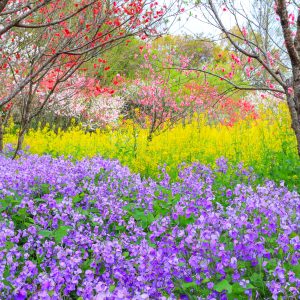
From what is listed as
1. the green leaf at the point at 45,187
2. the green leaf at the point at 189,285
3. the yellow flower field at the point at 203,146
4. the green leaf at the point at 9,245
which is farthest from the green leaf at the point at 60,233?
the yellow flower field at the point at 203,146

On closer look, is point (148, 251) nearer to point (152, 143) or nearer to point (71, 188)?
point (71, 188)

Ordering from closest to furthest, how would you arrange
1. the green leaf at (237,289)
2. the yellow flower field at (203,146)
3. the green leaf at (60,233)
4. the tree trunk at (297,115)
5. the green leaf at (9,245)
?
the green leaf at (237,289) < the green leaf at (9,245) < the green leaf at (60,233) < the tree trunk at (297,115) < the yellow flower field at (203,146)

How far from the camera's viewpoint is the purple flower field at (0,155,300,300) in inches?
87.6

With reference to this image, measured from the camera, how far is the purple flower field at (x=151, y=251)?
7.30 ft

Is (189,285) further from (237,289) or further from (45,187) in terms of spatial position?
(45,187)

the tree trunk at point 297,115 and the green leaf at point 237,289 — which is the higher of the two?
the tree trunk at point 297,115

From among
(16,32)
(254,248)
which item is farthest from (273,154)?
(16,32)

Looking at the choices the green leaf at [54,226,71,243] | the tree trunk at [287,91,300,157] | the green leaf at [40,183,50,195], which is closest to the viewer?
the green leaf at [54,226,71,243]

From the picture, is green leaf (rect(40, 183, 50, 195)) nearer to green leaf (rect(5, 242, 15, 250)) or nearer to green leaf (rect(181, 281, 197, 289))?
green leaf (rect(5, 242, 15, 250))

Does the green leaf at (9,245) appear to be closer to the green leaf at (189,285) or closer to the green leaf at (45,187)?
the green leaf at (189,285)

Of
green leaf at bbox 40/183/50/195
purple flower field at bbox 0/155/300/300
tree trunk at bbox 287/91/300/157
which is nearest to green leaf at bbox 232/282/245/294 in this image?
purple flower field at bbox 0/155/300/300

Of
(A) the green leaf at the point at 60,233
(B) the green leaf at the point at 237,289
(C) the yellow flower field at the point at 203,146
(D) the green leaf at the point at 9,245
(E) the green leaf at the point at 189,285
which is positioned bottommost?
(D) the green leaf at the point at 9,245

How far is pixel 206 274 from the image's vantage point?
2279 mm

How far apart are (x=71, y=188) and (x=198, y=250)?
1890 millimetres
